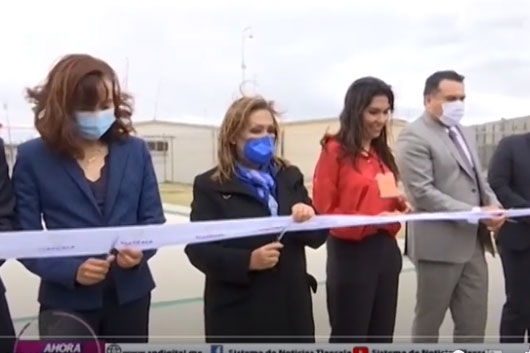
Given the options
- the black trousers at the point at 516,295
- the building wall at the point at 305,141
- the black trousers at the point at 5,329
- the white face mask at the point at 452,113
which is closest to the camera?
the black trousers at the point at 5,329

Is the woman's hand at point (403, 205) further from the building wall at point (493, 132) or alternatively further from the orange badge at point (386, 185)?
the building wall at point (493, 132)

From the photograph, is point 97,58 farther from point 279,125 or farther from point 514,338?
point 514,338

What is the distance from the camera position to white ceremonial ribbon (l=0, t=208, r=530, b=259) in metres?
1.83

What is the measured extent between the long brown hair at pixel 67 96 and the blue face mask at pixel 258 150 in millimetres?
441

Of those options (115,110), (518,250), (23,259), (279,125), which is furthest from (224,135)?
(518,250)

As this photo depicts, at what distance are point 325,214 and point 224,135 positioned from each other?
47 cm

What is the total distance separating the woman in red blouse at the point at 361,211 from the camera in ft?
7.50

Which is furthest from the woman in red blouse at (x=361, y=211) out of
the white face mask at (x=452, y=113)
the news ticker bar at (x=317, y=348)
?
the white face mask at (x=452, y=113)

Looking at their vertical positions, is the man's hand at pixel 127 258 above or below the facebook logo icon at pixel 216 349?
above

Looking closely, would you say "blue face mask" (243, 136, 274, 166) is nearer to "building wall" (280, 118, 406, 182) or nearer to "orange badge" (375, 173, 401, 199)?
"building wall" (280, 118, 406, 182)

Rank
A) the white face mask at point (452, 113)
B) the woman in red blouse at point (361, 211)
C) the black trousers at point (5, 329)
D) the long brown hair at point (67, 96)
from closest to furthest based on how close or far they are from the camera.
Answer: the long brown hair at point (67, 96) < the black trousers at point (5, 329) < the woman in red blouse at point (361, 211) < the white face mask at point (452, 113)

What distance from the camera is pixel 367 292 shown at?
7.63ft

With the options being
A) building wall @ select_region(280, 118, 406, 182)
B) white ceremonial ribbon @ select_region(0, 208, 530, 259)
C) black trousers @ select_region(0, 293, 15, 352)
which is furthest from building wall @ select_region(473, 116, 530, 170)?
black trousers @ select_region(0, 293, 15, 352)

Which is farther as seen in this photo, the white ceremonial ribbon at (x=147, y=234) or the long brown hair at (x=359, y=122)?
the long brown hair at (x=359, y=122)
